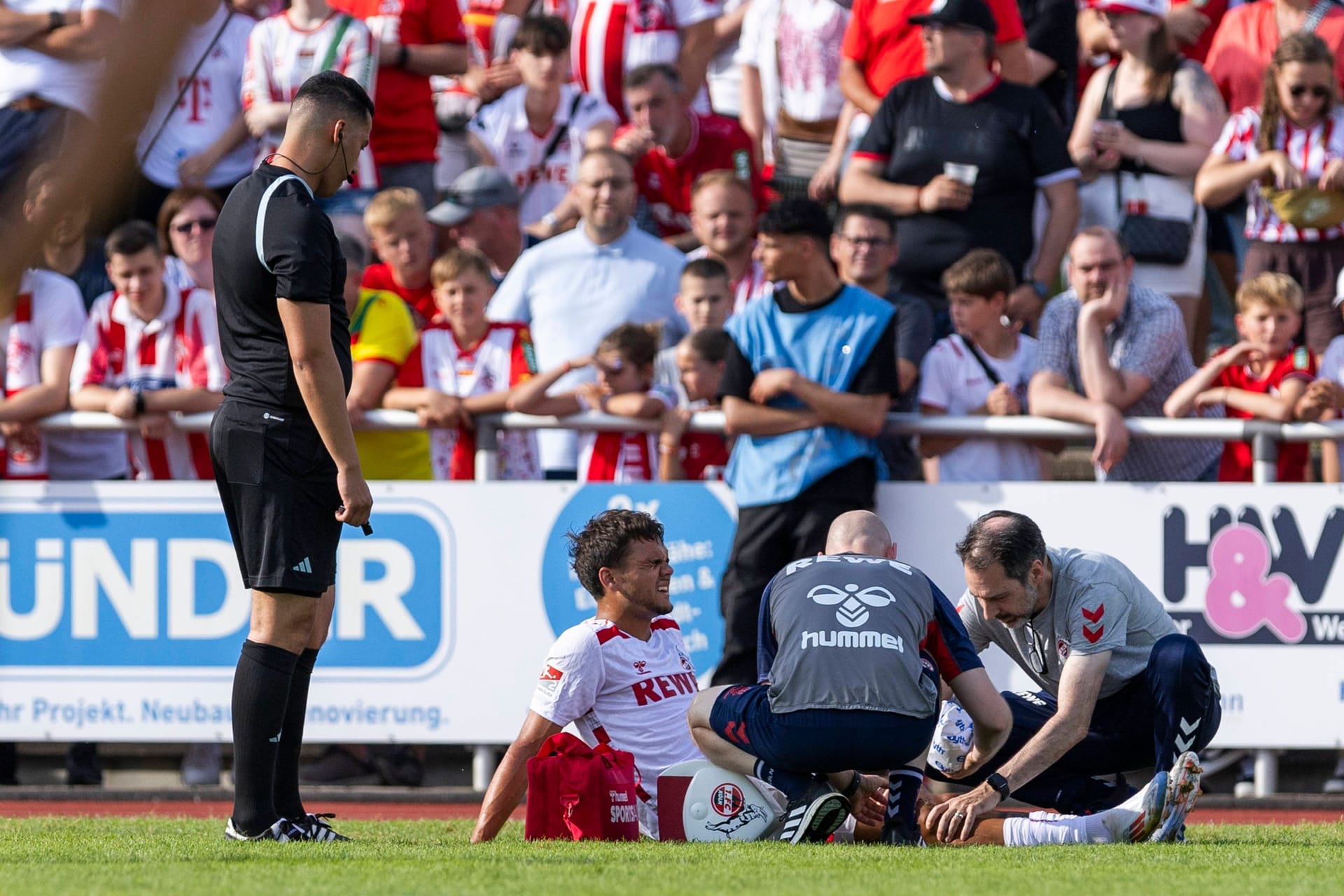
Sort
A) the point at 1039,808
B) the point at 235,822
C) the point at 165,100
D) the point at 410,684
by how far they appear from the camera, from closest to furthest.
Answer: the point at 165,100 → the point at 235,822 → the point at 1039,808 → the point at 410,684

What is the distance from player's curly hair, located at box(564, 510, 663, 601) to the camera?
6.64m

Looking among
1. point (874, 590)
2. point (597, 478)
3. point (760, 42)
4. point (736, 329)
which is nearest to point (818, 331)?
point (736, 329)

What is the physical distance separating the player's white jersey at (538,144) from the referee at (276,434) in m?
5.33

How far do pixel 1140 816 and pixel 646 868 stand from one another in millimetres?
1935

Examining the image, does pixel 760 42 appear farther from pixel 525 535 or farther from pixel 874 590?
pixel 874 590

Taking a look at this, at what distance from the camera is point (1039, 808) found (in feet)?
22.7

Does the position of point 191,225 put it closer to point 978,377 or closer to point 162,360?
point 162,360

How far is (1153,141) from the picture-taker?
32.4 feet

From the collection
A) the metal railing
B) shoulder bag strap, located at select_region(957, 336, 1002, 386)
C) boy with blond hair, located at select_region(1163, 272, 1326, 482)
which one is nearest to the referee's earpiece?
the metal railing

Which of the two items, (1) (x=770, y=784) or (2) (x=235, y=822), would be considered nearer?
(2) (x=235, y=822)

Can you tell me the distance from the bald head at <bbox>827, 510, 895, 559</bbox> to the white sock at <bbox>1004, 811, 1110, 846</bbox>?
1034mm

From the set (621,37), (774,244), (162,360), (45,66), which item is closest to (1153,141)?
(774,244)

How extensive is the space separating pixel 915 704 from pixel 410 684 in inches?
135

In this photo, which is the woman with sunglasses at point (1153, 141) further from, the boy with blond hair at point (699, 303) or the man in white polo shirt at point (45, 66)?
the man in white polo shirt at point (45, 66)
